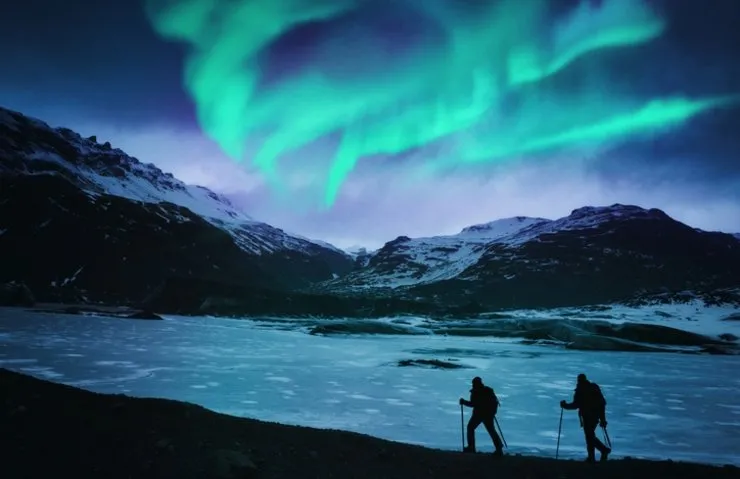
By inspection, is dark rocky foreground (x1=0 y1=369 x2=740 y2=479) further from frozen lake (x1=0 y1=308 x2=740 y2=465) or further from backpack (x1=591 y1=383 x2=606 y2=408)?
frozen lake (x1=0 y1=308 x2=740 y2=465)

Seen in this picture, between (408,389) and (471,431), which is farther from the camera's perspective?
(408,389)

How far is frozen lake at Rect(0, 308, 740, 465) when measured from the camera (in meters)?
17.6

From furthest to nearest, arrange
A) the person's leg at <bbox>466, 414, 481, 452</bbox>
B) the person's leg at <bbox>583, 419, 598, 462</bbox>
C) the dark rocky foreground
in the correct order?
the person's leg at <bbox>466, 414, 481, 452</bbox> < the person's leg at <bbox>583, 419, 598, 462</bbox> < the dark rocky foreground

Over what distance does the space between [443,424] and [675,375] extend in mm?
29087

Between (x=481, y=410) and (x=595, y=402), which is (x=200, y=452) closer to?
(x=481, y=410)

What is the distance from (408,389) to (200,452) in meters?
17.6

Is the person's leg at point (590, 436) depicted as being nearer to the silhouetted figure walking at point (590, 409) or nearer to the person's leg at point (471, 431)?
the silhouetted figure walking at point (590, 409)

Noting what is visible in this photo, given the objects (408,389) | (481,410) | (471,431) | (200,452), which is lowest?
(408,389)

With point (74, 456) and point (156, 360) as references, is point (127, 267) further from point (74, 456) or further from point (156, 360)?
point (74, 456)

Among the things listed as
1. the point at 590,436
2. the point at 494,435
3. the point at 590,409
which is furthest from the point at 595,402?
the point at 494,435

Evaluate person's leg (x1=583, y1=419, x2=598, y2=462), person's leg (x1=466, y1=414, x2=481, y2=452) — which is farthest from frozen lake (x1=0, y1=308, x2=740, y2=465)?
person's leg (x1=466, y1=414, x2=481, y2=452)

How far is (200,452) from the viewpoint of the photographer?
36.6 ft

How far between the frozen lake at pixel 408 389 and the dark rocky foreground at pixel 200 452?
3402mm

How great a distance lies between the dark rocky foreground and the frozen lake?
11.2 ft
